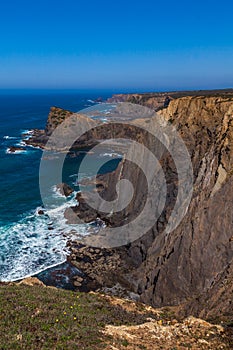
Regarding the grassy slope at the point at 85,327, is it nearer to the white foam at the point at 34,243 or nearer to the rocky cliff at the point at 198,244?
the rocky cliff at the point at 198,244

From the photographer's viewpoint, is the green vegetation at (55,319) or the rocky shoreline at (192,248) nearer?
the green vegetation at (55,319)

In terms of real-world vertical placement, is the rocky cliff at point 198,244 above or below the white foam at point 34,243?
above

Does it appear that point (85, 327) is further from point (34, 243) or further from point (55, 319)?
point (34, 243)

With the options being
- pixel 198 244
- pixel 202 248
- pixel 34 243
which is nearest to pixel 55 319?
pixel 202 248

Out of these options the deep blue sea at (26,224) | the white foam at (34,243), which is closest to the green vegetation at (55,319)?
the white foam at (34,243)

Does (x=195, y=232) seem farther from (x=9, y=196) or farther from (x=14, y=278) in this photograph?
(x=9, y=196)

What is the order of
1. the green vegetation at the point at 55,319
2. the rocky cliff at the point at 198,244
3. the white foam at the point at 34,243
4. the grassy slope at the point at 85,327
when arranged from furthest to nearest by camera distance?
the white foam at the point at 34,243
the rocky cliff at the point at 198,244
the grassy slope at the point at 85,327
the green vegetation at the point at 55,319
